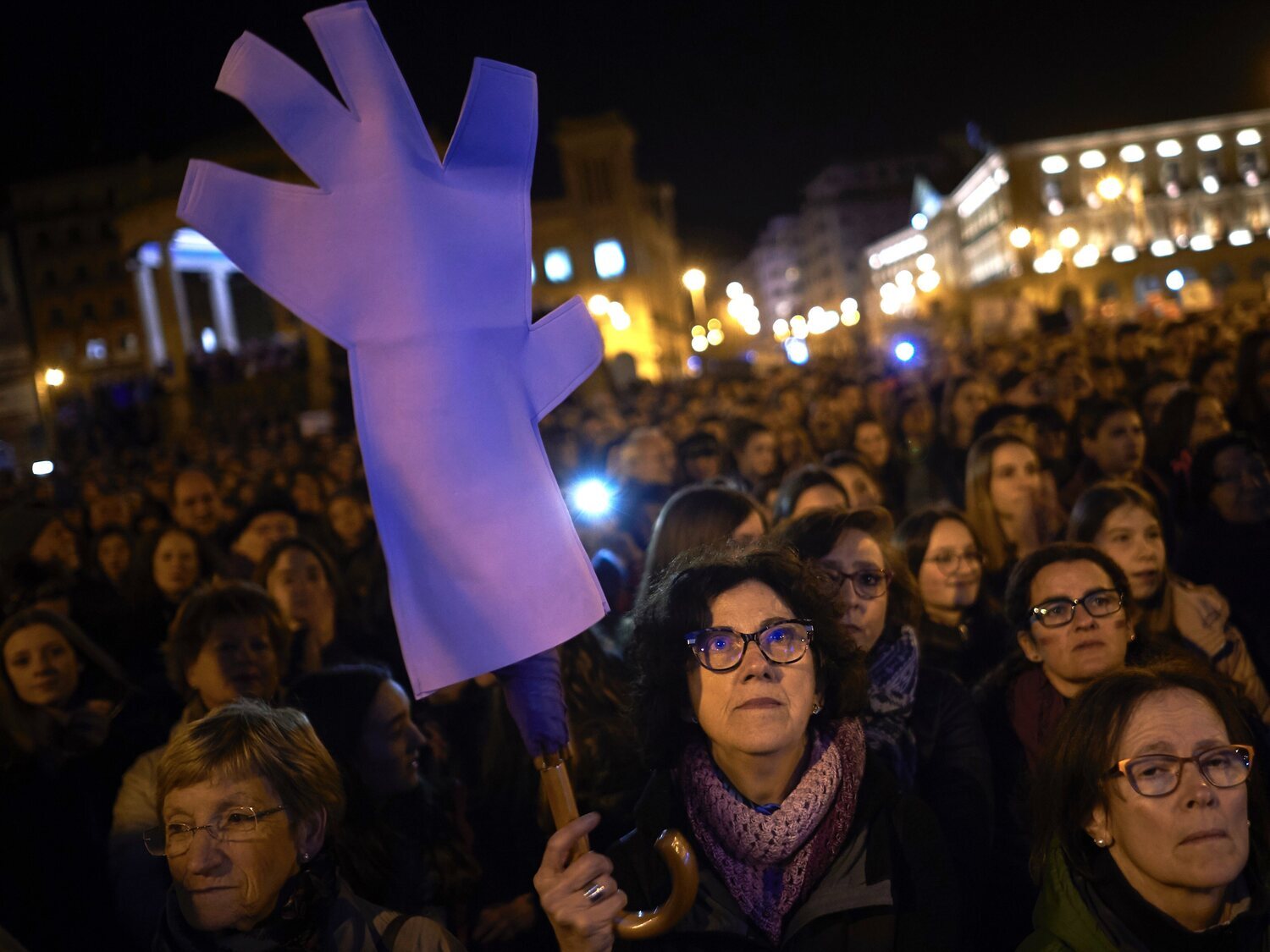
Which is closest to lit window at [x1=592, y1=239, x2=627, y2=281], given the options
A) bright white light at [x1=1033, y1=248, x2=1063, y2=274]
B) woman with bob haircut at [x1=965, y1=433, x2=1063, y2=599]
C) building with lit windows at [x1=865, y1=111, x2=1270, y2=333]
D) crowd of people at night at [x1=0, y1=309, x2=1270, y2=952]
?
building with lit windows at [x1=865, y1=111, x2=1270, y2=333]

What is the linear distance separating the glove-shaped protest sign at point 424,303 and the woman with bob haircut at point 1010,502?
12.0 ft

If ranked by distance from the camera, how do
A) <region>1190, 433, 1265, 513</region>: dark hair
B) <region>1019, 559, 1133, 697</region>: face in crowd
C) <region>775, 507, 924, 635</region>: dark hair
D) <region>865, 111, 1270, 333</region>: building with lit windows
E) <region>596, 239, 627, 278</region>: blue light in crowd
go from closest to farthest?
<region>1019, 559, 1133, 697</region>: face in crowd
<region>775, 507, 924, 635</region>: dark hair
<region>1190, 433, 1265, 513</region>: dark hair
<region>596, 239, 627, 278</region>: blue light in crowd
<region>865, 111, 1270, 333</region>: building with lit windows

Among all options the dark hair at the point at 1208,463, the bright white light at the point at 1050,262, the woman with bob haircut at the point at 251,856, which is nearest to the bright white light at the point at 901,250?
the bright white light at the point at 1050,262

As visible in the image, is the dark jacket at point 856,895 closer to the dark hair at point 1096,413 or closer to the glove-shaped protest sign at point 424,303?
the glove-shaped protest sign at point 424,303

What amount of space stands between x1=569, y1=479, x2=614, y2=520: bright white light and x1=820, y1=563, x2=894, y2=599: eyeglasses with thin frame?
252 cm

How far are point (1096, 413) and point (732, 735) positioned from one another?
14.9 feet

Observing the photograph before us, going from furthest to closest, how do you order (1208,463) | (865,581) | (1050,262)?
(1050,262) < (1208,463) < (865,581)

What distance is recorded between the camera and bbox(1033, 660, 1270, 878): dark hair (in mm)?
2268

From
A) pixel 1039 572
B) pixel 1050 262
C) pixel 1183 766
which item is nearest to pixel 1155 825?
pixel 1183 766

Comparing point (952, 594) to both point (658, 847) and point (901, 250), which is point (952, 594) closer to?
point (658, 847)

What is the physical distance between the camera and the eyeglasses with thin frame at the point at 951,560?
429 centimetres

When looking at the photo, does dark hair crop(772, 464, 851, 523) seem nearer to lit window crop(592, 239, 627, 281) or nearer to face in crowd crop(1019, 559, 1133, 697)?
face in crowd crop(1019, 559, 1133, 697)

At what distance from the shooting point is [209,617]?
3.82 metres

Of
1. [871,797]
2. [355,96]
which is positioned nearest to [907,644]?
[871,797]
